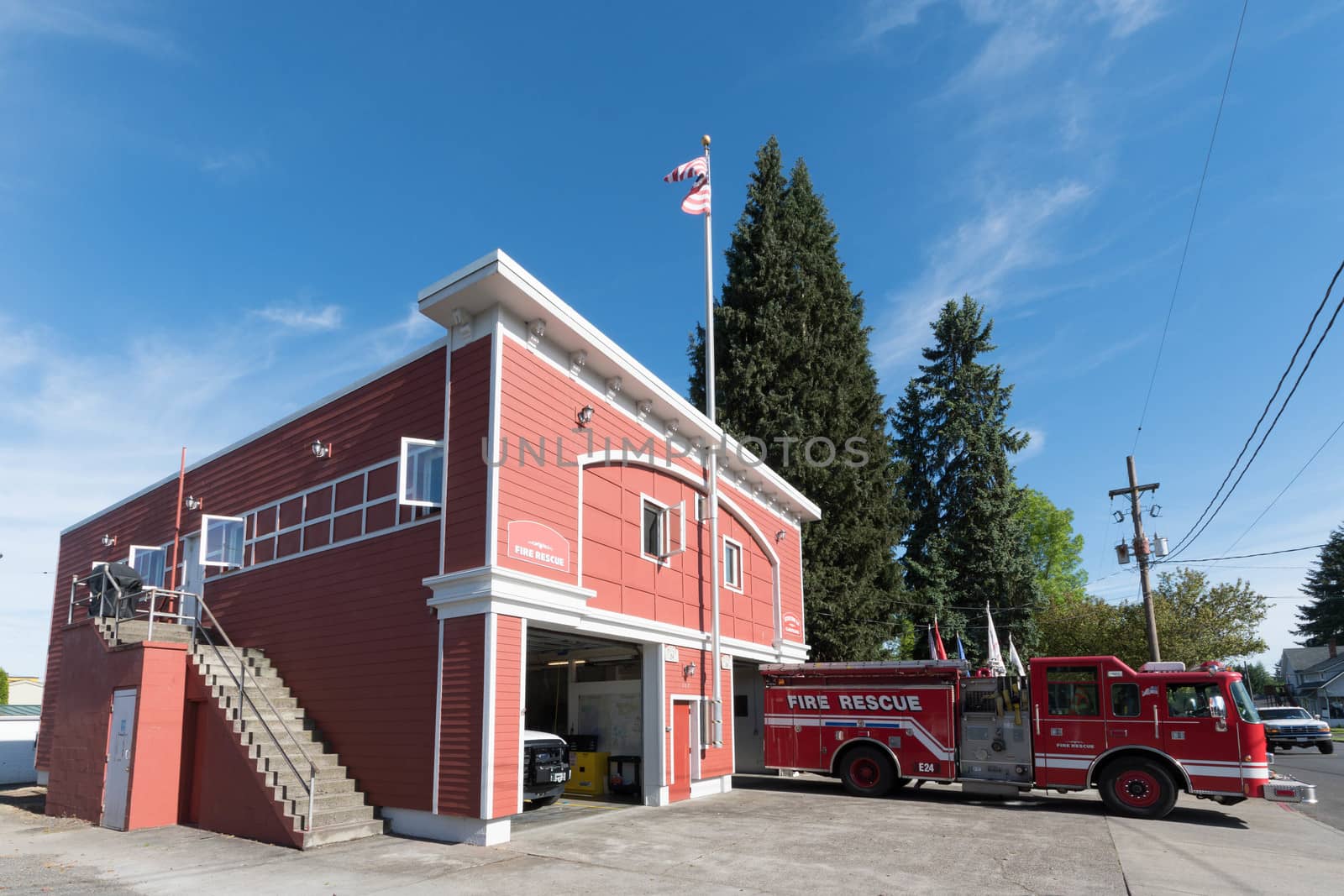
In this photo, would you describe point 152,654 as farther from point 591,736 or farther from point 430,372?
point 591,736

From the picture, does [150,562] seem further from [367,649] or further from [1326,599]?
[1326,599]

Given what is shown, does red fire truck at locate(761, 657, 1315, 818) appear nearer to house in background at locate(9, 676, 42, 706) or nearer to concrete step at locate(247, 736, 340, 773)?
concrete step at locate(247, 736, 340, 773)

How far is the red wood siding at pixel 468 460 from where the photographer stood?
39.4ft

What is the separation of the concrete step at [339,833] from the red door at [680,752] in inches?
222

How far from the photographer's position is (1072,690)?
15.0 metres

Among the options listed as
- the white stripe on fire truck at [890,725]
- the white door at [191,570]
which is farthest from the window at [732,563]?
the white door at [191,570]

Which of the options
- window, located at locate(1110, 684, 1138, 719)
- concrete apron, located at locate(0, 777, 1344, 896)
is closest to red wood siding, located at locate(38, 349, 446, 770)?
concrete apron, located at locate(0, 777, 1344, 896)

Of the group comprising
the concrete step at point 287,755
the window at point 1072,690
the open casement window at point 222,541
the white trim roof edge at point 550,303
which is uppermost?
the white trim roof edge at point 550,303

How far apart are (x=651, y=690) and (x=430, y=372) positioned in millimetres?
7196

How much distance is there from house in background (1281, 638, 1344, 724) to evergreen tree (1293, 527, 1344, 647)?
1.20 metres

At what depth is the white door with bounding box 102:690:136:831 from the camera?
1340 centimetres

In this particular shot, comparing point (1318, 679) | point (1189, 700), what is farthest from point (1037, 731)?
point (1318, 679)

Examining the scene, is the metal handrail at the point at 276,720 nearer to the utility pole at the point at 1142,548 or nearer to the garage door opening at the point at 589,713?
the garage door opening at the point at 589,713

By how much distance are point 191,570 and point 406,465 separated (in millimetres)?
8665
